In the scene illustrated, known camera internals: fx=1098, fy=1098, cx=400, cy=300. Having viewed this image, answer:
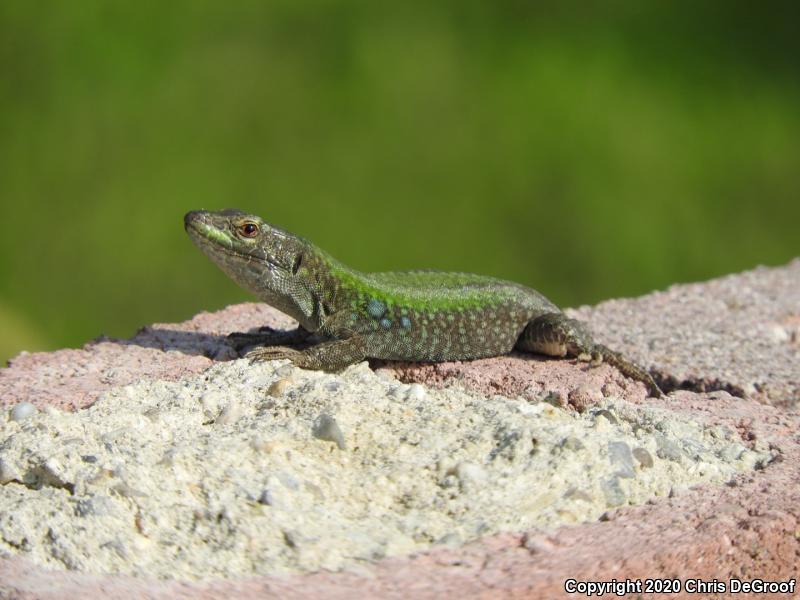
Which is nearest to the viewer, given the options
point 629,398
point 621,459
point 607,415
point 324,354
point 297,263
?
point 621,459

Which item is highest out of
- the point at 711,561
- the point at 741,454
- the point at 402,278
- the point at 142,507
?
the point at 402,278

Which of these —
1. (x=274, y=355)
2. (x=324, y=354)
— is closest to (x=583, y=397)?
(x=324, y=354)

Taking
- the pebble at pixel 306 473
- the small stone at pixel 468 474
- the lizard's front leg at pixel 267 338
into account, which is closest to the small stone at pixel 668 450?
the pebble at pixel 306 473

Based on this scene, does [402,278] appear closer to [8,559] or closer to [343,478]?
[343,478]

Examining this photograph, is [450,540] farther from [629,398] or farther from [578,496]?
[629,398]

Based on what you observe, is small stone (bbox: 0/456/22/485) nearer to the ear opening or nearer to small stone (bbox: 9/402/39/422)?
small stone (bbox: 9/402/39/422)

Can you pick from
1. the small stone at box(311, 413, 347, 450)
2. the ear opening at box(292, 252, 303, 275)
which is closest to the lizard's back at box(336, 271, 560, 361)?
the ear opening at box(292, 252, 303, 275)

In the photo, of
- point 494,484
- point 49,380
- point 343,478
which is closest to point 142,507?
point 343,478
